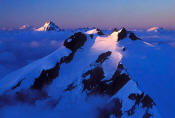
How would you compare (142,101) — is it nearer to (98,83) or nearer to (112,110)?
(112,110)

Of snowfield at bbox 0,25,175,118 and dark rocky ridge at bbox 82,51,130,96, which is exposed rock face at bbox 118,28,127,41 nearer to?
snowfield at bbox 0,25,175,118

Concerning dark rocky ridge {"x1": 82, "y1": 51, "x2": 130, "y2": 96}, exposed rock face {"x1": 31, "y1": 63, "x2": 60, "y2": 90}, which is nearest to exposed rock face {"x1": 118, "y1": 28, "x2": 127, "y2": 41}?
dark rocky ridge {"x1": 82, "y1": 51, "x2": 130, "y2": 96}

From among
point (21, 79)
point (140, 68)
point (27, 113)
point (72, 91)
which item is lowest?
point (27, 113)

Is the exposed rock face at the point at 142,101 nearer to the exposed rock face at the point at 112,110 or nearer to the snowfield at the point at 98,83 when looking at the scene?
the snowfield at the point at 98,83

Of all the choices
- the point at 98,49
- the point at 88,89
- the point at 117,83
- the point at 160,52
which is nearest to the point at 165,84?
the point at 117,83

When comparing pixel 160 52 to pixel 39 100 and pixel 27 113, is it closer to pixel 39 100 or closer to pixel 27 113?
pixel 39 100

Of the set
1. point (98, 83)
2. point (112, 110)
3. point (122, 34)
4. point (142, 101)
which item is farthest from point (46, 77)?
point (142, 101)

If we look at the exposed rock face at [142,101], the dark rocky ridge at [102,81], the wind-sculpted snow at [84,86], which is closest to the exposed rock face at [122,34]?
the wind-sculpted snow at [84,86]
